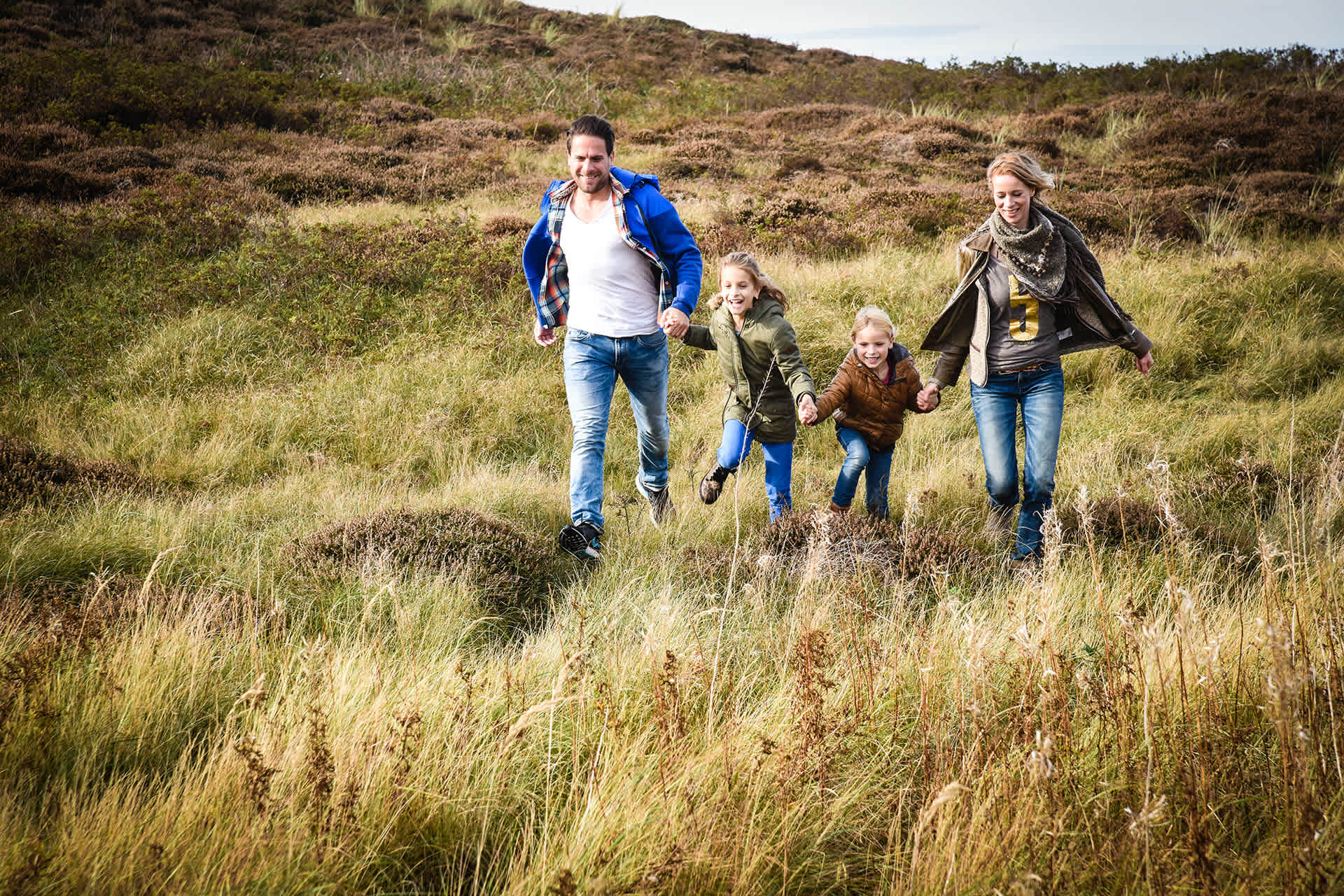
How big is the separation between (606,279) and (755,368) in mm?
1035

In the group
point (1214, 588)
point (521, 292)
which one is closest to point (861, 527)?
point (1214, 588)

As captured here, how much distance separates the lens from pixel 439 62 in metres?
19.4

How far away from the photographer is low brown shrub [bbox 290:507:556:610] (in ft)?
12.3

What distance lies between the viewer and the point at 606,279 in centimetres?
457

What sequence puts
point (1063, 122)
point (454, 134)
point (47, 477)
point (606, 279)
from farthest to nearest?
point (1063, 122) → point (454, 134) → point (47, 477) → point (606, 279)

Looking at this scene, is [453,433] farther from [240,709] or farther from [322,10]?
[322,10]

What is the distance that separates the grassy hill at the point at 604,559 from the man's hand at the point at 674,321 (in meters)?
1.20

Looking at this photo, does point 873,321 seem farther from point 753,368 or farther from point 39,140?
point 39,140

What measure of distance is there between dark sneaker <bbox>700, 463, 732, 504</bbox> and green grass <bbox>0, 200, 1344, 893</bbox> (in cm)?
21

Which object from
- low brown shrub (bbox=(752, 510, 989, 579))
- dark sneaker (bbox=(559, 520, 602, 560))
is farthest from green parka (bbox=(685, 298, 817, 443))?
dark sneaker (bbox=(559, 520, 602, 560))

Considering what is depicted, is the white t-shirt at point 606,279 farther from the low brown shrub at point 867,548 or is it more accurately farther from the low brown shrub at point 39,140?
the low brown shrub at point 39,140

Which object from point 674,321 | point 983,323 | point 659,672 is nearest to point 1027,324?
point 983,323

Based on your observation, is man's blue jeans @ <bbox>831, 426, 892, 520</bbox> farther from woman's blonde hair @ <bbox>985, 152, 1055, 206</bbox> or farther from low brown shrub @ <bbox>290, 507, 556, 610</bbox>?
low brown shrub @ <bbox>290, 507, 556, 610</bbox>

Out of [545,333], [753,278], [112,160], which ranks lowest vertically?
[545,333]
